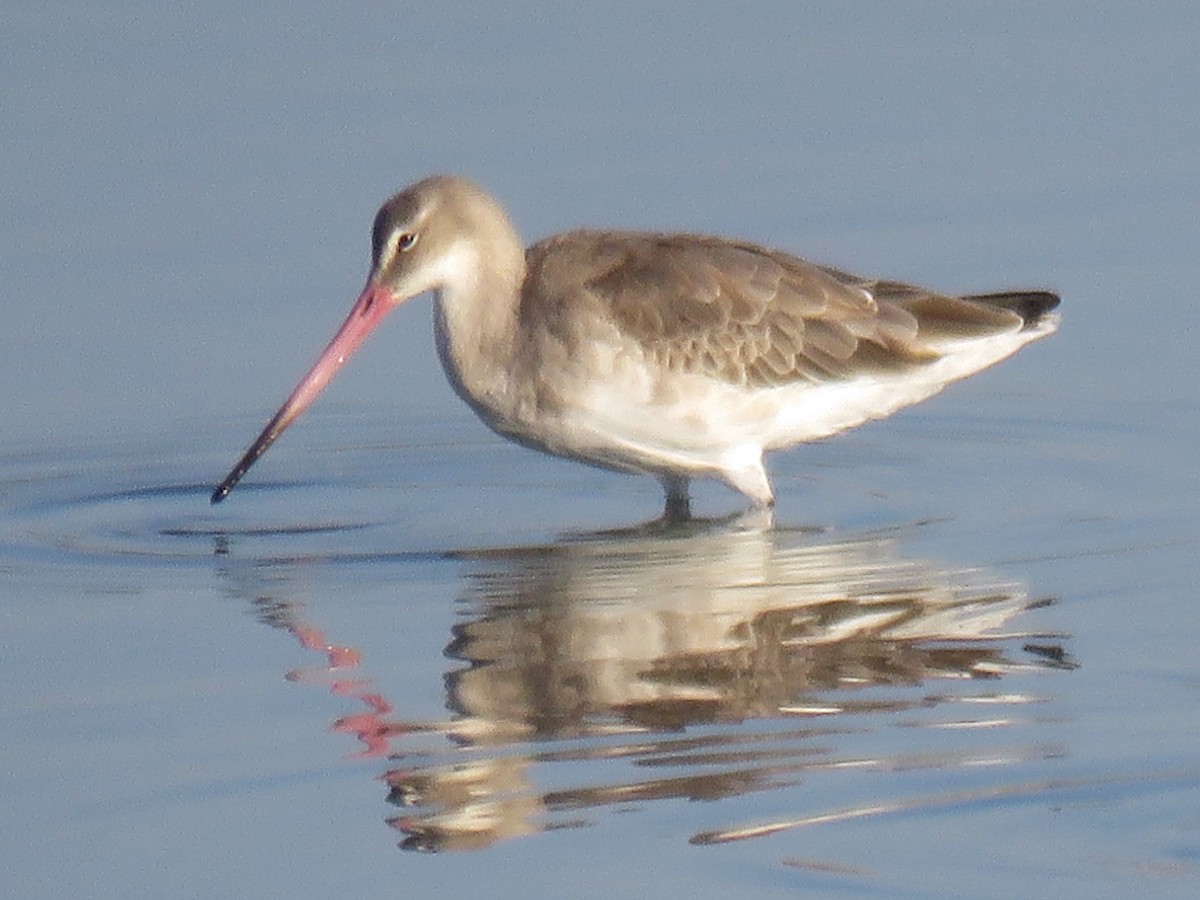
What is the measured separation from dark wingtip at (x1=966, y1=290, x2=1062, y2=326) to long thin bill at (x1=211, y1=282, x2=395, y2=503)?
7.28 ft

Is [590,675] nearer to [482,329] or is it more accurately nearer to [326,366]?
[482,329]

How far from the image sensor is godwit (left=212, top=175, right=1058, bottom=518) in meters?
10.4

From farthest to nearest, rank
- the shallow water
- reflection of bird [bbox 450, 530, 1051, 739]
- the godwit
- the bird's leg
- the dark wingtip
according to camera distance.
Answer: the dark wingtip → the bird's leg → the godwit → reflection of bird [bbox 450, 530, 1051, 739] → the shallow water

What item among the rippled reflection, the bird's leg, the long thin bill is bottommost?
the rippled reflection

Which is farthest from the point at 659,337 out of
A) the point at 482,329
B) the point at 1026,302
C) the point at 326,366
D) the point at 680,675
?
the point at 680,675

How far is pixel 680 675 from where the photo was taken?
27.3ft

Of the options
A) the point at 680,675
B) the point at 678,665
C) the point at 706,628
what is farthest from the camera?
the point at 706,628

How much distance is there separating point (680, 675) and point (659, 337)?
2.41 metres

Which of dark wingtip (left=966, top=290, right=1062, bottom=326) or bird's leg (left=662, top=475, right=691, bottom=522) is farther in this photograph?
dark wingtip (left=966, top=290, right=1062, bottom=326)

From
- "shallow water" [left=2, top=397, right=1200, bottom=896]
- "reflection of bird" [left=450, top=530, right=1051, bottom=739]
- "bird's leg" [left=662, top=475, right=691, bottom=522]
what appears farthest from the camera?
"bird's leg" [left=662, top=475, right=691, bottom=522]

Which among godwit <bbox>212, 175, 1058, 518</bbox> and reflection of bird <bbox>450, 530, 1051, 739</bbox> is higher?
godwit <bbox>212, 175, 1058, 518</bbox>

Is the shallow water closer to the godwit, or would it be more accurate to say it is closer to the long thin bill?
the long thin bill

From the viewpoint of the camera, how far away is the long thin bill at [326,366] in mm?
10727

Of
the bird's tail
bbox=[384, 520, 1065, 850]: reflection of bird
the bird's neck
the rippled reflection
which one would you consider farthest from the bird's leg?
the bird's tail
